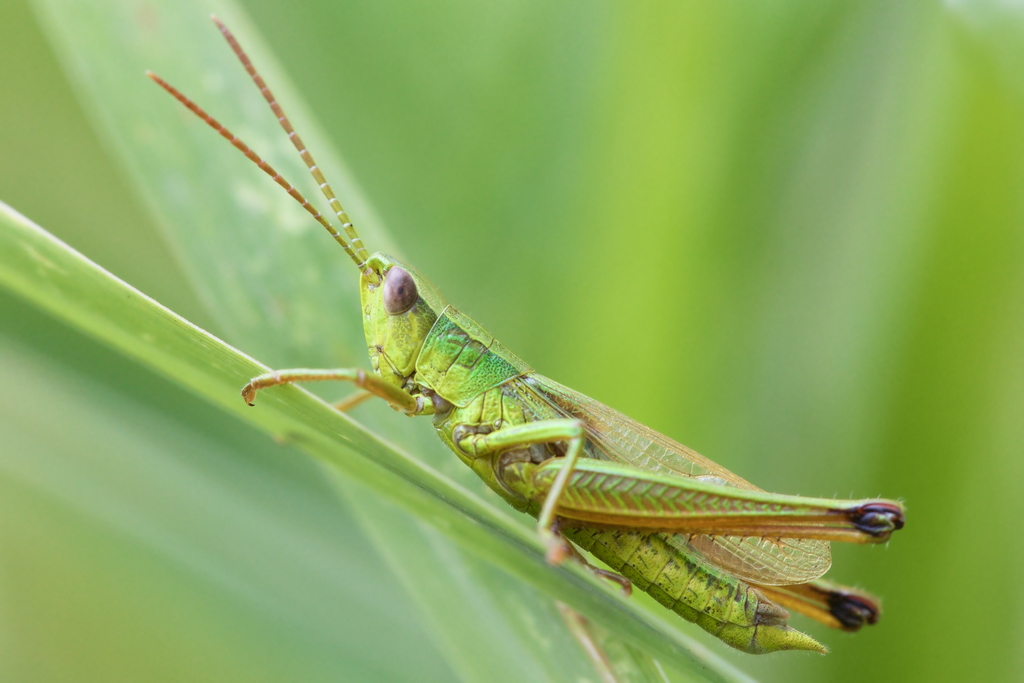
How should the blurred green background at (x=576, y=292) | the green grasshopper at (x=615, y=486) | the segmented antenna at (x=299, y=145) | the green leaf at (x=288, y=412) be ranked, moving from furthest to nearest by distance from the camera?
the green grasshopper at (x=615, y=486) → the segmented antenna at (x=299, y=145) → the blurred green background at (x=576, y=292) → the green leaf at (x=288, y=412)

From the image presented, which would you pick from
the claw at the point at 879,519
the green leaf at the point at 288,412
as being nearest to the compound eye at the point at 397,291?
the green leaf at the point at 288,412

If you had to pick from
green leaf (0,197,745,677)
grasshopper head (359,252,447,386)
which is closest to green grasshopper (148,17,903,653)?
grasshopper head (359,252,447,386)

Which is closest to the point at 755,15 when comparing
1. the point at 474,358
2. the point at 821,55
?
the point at 821,55

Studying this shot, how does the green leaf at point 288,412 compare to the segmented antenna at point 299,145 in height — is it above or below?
below

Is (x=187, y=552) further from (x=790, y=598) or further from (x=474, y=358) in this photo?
(x=790, y=598)

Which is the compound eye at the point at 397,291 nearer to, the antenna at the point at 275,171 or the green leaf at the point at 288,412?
the antenna at the point at 275,171

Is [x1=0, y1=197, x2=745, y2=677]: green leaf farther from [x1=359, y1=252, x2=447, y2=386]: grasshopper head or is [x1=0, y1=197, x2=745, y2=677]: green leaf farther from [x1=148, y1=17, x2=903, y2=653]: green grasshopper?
[x1=359, y1=252, x2=447, y2=386]: grasshopper head

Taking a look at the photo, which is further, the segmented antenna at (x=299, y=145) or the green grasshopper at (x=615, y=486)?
the green grasshopper at (x=615, y=486)
